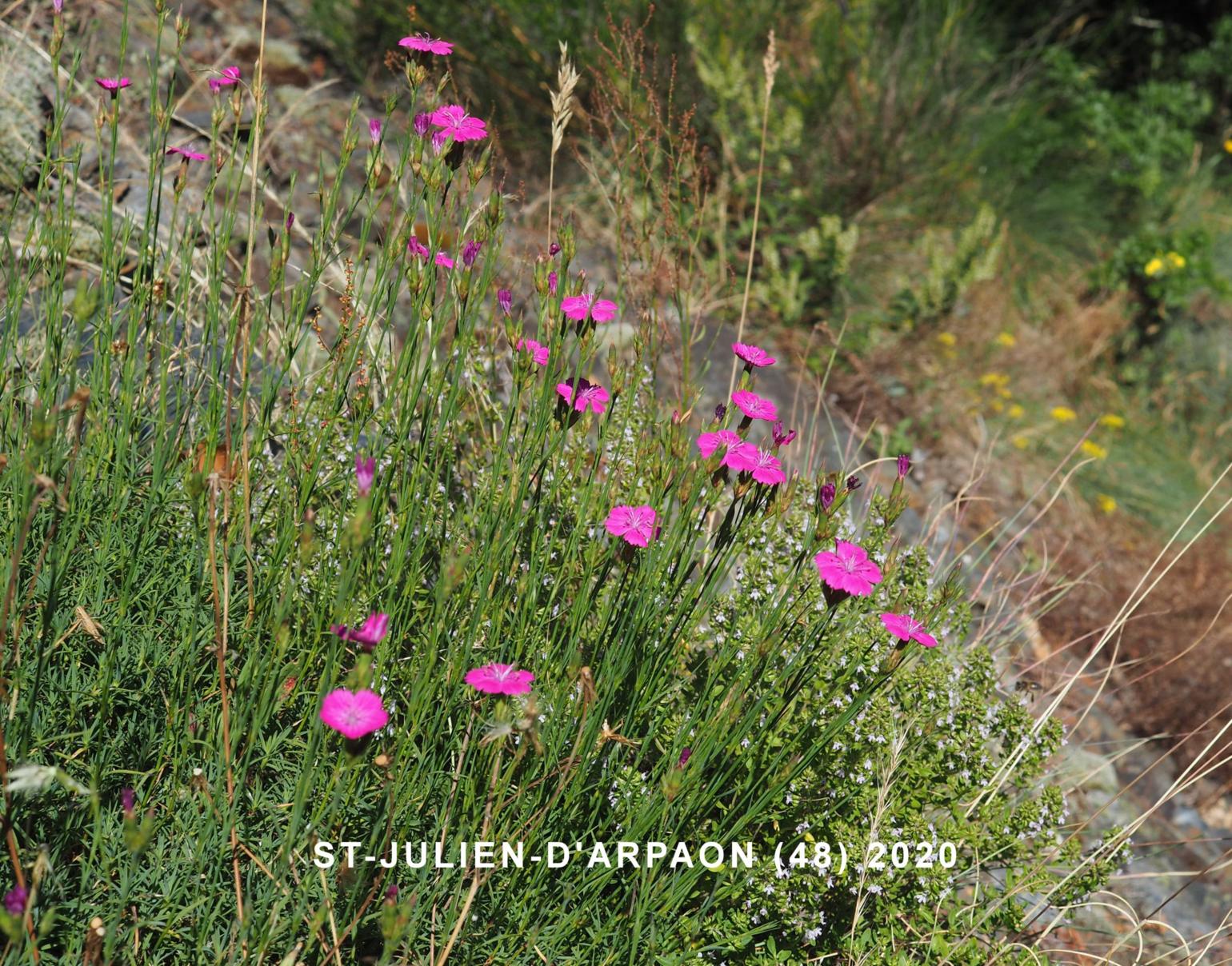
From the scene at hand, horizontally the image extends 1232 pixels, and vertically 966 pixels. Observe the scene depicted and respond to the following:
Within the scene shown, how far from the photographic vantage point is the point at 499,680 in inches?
49.4

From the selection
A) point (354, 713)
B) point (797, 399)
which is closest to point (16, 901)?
point (354, 713)

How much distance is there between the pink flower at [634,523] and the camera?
1402 mm

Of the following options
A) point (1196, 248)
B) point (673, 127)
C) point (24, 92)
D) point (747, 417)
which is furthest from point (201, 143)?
point (1196, 248)

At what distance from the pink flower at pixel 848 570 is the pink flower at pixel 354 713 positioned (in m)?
0.56

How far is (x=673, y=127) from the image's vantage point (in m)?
4.60

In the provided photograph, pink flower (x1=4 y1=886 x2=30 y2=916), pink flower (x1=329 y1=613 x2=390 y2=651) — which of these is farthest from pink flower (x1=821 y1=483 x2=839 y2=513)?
pink flower (x1=4 y1=886 x2=30 y2=916)

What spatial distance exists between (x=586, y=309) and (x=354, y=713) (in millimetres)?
706

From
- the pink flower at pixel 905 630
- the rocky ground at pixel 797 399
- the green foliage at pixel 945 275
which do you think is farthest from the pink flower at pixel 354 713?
the green foliage at pixel 945 275

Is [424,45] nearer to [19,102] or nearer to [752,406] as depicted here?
[752,406]

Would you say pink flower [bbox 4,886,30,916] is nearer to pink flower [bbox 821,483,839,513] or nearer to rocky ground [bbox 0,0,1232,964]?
pink flower [bbox 821,483,839,513]

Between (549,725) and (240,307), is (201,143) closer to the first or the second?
(240,307)

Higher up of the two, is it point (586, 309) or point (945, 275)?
point (586, 309)

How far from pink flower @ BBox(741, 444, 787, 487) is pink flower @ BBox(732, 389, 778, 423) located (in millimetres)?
100

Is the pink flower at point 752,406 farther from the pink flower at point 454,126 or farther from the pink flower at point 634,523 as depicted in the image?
the pink flower at point 454,126
